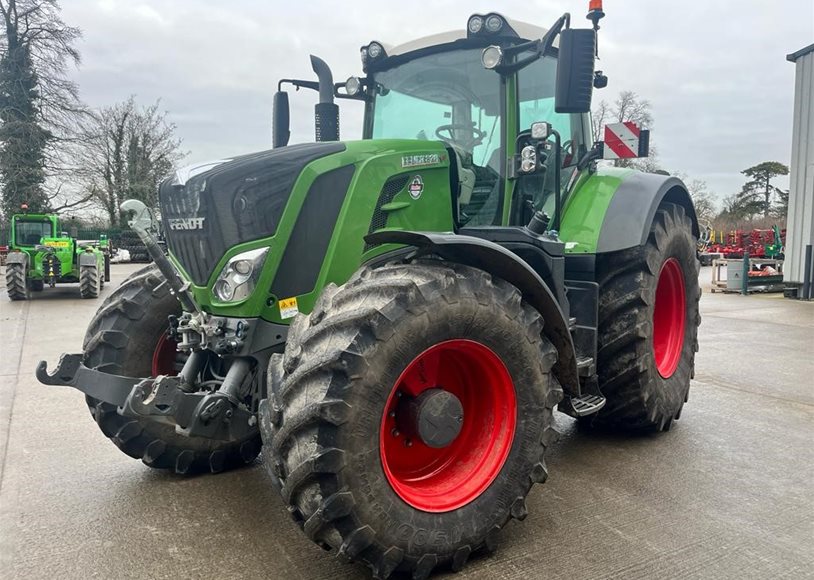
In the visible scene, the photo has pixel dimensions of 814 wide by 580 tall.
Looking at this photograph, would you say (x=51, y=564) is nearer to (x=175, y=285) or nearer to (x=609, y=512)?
(x=175, y=285)

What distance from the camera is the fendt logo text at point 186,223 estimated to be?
298 centimetres

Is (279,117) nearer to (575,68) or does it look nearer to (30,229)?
(575,68)

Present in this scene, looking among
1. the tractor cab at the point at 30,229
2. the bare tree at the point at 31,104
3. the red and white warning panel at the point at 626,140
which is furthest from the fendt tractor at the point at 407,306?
the bare tree at the point at 31,104

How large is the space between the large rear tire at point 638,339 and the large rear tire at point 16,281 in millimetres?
13516

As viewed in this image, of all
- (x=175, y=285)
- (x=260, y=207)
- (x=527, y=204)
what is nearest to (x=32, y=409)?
(x=175, y=285)

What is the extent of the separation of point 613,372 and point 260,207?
8.11 feet

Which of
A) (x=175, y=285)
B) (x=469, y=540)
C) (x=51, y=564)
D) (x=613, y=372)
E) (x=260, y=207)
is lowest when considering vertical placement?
(x=51, y=564)

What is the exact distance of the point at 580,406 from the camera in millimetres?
3541

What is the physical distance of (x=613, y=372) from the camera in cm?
402

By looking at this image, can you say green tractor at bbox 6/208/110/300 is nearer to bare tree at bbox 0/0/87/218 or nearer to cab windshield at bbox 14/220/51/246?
cab windshield at bbox 14/220/51/246

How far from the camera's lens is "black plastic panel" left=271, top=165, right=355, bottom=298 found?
115 inches

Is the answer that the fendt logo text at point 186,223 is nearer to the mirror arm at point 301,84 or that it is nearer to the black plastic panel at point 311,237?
the black plastic panel at point 311,237

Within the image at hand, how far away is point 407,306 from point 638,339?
214 centimetres

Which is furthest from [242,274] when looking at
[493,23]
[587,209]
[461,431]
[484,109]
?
[587,209]
